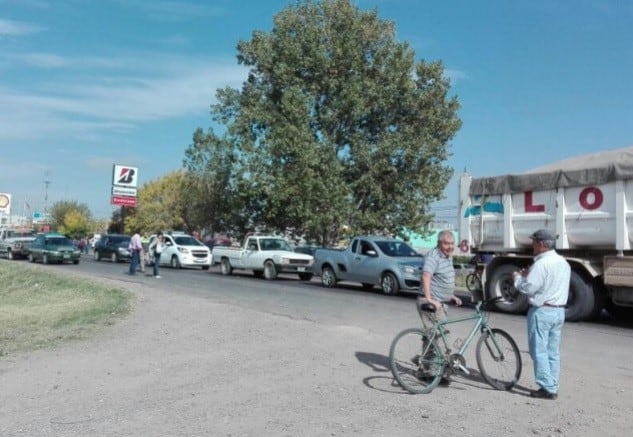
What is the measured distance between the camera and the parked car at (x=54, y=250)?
35.4 metres

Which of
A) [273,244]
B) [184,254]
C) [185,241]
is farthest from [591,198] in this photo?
[185,241]

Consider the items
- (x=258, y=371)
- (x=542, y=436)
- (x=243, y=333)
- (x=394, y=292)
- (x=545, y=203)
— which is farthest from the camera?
(x=394, y=292)

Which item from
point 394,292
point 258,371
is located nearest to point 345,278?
point 394,292

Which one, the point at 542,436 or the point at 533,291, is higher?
the point at 533,291

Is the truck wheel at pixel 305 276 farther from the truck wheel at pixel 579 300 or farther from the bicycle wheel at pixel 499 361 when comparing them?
the bicycle wheel at pixel 499 361

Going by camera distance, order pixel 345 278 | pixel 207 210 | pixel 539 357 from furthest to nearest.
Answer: pixel 207 210
pixel 345 278
pixel 539 357

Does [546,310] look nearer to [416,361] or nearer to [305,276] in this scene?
[416,361]

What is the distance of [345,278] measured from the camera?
73.5ft

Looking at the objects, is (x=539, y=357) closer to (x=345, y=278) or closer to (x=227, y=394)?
(x=227, y=394)

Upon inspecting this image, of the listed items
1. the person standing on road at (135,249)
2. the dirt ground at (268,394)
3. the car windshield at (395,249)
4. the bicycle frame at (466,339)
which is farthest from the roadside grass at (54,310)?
the car windshield at (395,249)

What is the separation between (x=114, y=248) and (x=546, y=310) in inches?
1403

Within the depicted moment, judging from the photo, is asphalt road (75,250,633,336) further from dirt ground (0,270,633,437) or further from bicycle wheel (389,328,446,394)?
bicycle wheel (389,328,446,394)

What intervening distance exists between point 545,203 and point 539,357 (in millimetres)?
8306

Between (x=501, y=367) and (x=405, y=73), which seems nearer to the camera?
(x=501, y=367)
